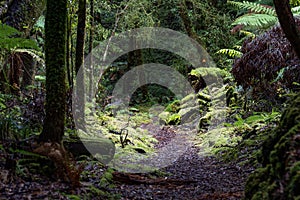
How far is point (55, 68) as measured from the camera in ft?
12.8

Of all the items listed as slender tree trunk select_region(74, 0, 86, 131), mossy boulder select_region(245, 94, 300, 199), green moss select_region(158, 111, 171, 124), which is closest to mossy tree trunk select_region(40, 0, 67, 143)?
mossy boulder select_region(245, 94, 300, 199)

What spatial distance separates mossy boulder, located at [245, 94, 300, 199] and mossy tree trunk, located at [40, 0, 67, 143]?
2152 mm

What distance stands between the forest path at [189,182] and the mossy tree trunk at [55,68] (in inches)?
43.3

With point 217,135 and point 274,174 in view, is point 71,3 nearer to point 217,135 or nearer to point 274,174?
point 217,135

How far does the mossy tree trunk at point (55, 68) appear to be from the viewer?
3869 mm

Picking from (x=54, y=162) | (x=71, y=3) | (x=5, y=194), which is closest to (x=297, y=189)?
(x=5, y=194)

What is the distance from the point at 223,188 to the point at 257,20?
249 inches

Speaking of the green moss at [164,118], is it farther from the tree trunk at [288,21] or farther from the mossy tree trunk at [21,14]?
the tree trunk at [288,21]

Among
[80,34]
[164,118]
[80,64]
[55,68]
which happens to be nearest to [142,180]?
[55,68]

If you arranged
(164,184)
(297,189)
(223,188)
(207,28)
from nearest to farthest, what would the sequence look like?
(297,189), (223,188), (164,184), (207,28)

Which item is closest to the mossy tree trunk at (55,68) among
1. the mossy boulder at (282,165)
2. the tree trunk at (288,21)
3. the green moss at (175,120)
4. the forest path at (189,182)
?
the forest path at (189,182)

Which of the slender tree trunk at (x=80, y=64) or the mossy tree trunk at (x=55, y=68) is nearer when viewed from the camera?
the mossy tree trunk at (x=55, y=68)

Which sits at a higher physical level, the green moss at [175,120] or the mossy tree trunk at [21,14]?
the mossy tree trunk at [21,14]

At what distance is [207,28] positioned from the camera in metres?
17.1
